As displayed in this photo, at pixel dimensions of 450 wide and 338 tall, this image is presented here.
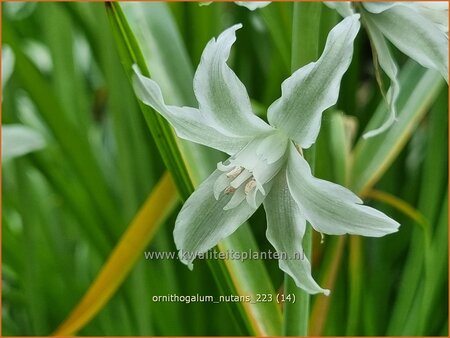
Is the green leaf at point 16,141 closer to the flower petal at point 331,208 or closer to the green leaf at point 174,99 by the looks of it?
the green leaf at point 174,99

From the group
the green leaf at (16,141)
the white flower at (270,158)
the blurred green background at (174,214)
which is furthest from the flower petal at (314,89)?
the green leaf at (16,141)

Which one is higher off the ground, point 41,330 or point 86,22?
point 86,22

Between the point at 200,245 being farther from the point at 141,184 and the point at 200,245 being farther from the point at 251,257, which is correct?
the point at 141,184

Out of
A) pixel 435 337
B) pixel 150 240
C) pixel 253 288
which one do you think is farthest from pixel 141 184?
pixel 435 337

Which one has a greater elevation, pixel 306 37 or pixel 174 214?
pixel 306 37

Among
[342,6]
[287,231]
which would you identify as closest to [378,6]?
[342,6]

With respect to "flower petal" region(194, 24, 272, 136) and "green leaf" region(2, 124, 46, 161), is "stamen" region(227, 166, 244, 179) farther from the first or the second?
"green leaf" region(2, 124, 46, 161)

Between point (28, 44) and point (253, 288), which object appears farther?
point (28, 44)

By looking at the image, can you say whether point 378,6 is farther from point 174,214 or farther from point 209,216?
point 174,214
